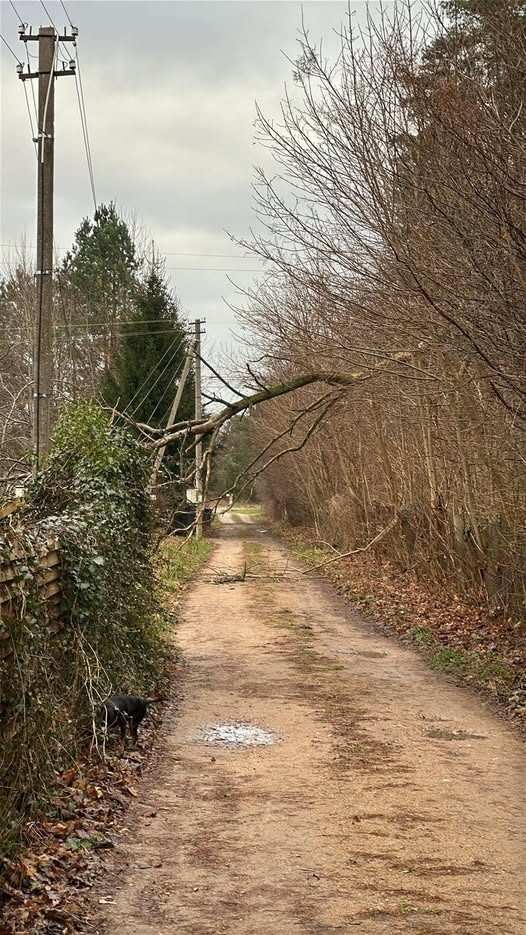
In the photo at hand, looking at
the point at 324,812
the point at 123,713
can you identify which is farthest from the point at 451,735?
the point at 123,713

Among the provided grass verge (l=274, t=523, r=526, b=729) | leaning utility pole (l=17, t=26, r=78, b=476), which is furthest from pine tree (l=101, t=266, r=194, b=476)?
leaning utility pole (l=17, t=26, r=78, b=476)

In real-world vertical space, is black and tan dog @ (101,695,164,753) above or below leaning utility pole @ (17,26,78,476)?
below

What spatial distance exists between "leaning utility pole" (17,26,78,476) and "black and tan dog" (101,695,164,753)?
433 centimetres

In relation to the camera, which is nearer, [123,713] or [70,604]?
[70,604]

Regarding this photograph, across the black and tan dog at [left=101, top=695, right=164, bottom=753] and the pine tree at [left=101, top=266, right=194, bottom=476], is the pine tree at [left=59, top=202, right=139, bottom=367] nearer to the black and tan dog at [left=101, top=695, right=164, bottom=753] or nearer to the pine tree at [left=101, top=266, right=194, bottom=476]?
the pine tree at [left=101, top=266, right=194, bottom=476]

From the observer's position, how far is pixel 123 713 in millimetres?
8516

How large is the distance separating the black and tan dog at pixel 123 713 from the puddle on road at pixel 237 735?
0.75m

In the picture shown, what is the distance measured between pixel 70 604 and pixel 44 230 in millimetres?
6177

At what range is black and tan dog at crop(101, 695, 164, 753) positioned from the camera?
27.6 feet

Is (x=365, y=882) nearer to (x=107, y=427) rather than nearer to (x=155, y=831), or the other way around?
(x=155, y=831)

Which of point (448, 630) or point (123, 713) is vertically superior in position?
point (123, 713)

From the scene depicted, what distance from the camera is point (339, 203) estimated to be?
40.9ft

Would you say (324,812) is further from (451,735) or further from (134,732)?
(451,735)

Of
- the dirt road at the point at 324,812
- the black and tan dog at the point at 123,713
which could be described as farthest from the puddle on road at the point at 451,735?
the black and tan dog at the point at 123,713
